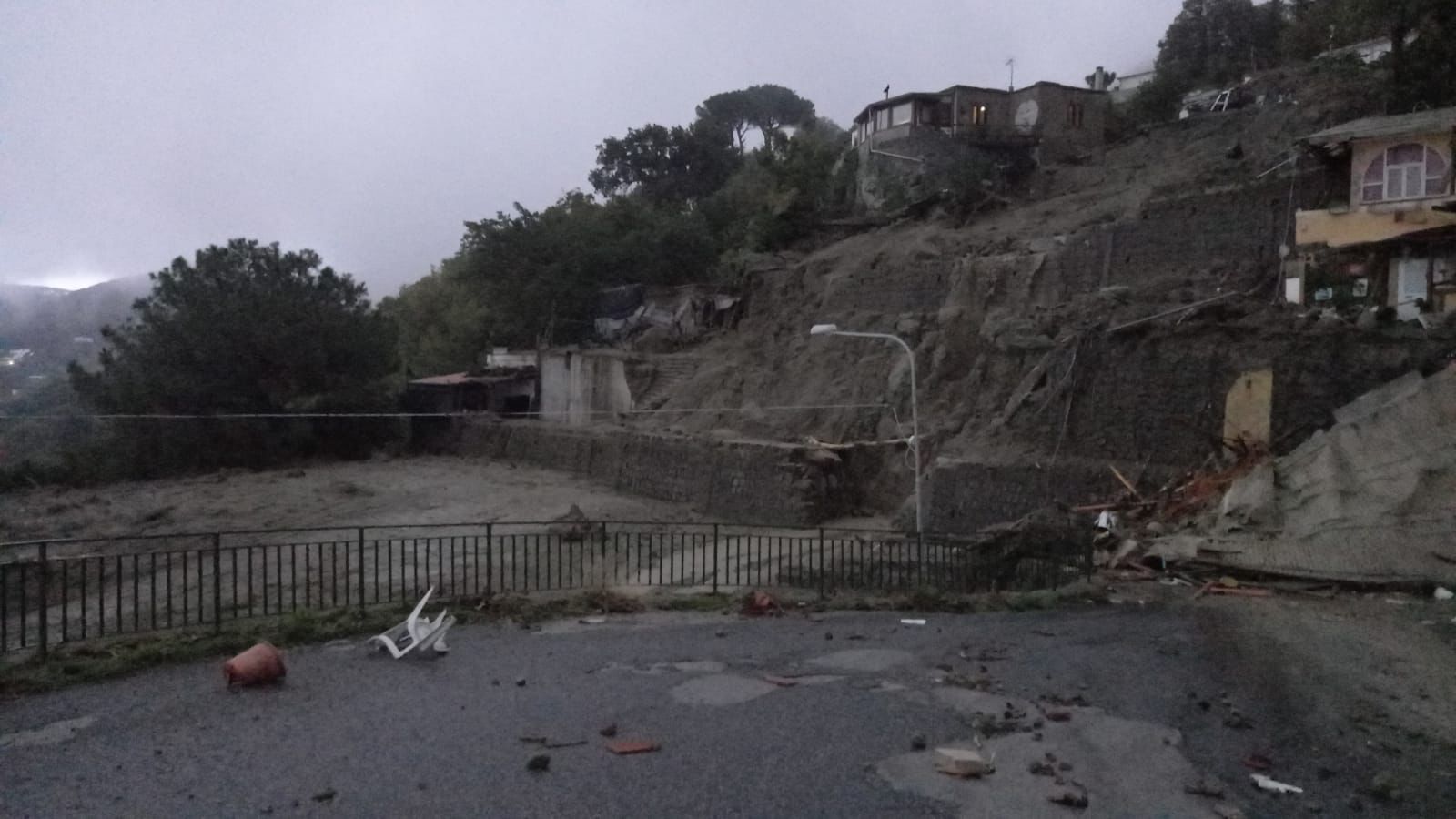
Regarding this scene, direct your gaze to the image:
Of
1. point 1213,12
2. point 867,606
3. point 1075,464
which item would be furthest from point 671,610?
point 1213,12

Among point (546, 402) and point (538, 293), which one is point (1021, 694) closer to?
point (546, 402)

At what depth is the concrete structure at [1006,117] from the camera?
147 ft

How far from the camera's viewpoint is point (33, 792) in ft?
19.1

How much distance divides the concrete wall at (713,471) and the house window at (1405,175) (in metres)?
13.1

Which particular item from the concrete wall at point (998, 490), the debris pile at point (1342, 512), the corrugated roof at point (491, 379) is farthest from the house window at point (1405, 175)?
the corrugated roof at point (491, 379)

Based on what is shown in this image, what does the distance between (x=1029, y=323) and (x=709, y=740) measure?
19.7m

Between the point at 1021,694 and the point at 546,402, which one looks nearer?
the point at 1021,694

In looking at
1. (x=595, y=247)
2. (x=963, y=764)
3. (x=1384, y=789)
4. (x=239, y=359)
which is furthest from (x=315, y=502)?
(x=1384, y=789)

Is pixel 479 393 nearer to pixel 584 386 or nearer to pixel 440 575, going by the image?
pixel 584 386

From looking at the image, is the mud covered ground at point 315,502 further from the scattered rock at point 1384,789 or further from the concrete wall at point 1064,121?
the concrete wall at point 1064,121

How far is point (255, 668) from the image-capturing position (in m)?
8.07

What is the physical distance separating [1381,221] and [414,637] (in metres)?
21.4

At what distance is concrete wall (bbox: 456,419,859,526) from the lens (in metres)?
25.5

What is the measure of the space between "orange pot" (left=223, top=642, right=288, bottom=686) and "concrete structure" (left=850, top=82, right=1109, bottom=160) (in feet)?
133
